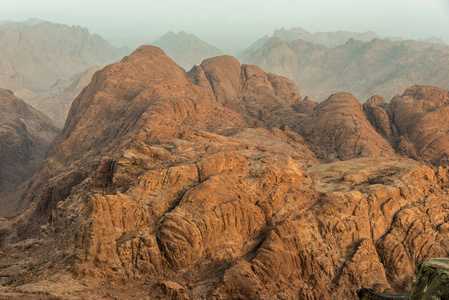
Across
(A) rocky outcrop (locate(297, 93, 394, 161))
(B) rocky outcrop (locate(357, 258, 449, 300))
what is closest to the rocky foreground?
(B) rocky outcrop (locate(357, 258, 449, 300))

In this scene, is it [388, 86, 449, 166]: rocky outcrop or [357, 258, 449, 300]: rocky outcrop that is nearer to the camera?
[357, 258, 449, 300]: rocky outcrop

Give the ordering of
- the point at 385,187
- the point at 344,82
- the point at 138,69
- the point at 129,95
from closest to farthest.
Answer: the point at 385,187
the point at 129,95
the point at 138,69
the point at 344,82

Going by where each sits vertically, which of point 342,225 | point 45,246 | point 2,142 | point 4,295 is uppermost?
point 4,295

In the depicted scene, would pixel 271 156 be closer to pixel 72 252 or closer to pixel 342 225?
pixel 342 225

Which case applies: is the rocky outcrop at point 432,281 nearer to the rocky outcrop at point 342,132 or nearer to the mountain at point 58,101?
the rocky outcrop at point 342,132

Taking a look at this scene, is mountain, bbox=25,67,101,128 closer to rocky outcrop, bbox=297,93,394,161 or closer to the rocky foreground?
rocky outcrop, bbox=297,93,394,161

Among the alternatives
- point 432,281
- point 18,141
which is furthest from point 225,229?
point 18,141

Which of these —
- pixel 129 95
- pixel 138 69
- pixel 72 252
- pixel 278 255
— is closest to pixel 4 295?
pixel 72 252

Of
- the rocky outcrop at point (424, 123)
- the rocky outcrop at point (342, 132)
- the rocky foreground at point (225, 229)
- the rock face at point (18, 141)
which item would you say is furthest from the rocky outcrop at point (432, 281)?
the rock face at point (18, 141)
